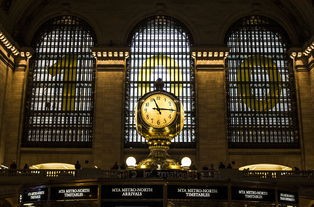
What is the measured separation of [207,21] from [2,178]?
56.8 ft

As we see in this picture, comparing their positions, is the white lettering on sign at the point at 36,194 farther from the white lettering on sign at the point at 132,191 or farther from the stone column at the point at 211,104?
the stone column at the point at 211,104

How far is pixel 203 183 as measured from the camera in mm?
4375

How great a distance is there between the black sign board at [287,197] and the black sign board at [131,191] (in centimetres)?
119

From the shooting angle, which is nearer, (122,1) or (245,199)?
(245,199)

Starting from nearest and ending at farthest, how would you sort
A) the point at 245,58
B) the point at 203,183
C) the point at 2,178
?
the point at 203,183 < the point at 2,178 < the point at 245,58

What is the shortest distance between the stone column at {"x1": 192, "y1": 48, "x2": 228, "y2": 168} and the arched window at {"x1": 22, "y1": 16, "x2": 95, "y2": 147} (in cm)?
721

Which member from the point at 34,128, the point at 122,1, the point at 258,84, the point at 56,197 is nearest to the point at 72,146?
the point at 34,128

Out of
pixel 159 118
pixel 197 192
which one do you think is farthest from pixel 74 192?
pixel 159 118

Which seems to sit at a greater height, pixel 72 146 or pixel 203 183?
pixel 72 146

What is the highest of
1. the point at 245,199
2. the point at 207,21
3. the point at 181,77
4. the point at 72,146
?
the point at 207,21

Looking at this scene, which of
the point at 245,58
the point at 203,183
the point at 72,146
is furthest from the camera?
the point at 245,58

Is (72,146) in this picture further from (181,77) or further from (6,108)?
(181,77)

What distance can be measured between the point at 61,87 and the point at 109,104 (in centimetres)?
367

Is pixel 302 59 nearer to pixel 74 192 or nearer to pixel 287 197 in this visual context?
pixel 287 197
